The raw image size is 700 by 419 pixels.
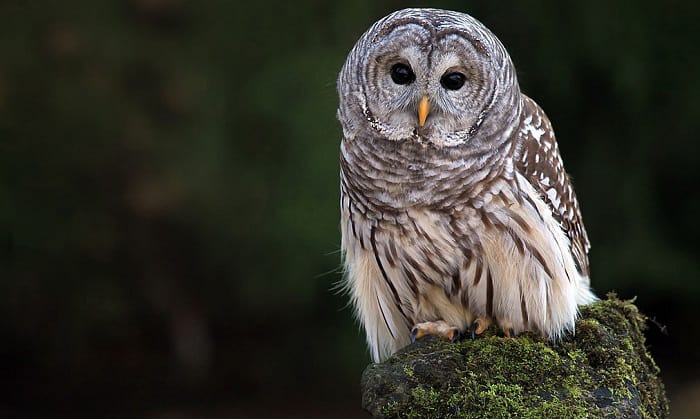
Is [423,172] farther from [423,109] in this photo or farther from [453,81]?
[453,81]

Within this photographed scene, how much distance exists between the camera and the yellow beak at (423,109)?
3293 millimetres

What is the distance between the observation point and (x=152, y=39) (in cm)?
670

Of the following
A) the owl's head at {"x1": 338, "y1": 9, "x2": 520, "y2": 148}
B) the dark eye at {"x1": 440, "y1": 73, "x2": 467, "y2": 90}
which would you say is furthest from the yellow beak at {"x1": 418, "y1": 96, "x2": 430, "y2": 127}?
the dark eye at {"x1": 440, "y1": 73, "x2": 467, "y2": 90}

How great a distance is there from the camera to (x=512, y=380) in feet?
10.4

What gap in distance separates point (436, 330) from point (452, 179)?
66 centimetres

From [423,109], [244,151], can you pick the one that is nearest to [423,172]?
[423,109]

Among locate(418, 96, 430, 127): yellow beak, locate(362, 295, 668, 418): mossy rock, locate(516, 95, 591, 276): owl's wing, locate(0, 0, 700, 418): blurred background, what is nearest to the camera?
locate(362, 295, 668, 418): mossy rock

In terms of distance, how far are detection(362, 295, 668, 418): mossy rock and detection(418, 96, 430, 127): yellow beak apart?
84 cm

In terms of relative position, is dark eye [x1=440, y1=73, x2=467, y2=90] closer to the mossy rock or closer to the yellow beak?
the yellow beak

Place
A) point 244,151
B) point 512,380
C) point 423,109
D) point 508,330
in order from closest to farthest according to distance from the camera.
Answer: point 512,380, point 423,109, point 508,330, point 244,151

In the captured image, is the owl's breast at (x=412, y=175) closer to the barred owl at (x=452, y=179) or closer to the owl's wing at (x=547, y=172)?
the barred owl at (x=452, y=179)

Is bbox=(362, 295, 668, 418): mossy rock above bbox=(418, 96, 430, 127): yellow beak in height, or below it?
below

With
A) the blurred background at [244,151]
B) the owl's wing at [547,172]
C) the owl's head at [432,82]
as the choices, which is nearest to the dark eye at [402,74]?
the owl's head at [432,82]

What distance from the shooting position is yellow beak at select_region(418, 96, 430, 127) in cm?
329
